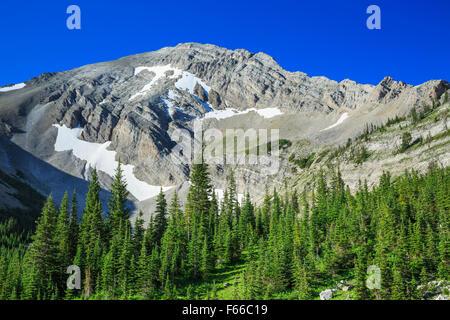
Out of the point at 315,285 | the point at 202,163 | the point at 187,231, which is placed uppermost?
the point at 202,163

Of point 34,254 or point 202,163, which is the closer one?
point 34,254

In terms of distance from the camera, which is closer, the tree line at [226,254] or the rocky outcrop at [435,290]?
the rocky outcrop at [435,290]

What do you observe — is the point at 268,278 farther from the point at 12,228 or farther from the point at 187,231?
the point at 12,228

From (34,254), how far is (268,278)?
119 ft

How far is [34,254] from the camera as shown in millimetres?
53156

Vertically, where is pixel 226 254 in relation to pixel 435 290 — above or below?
above

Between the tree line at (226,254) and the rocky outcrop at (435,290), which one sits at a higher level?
the tree line at (226,254)

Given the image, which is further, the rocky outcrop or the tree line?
the tree line

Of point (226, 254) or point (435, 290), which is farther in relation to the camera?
point (226, 254)

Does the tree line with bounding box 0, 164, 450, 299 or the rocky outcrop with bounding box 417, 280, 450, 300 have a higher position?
the tree line with bounding box 0, 164, 450, 299

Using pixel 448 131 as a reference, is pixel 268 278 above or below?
below
